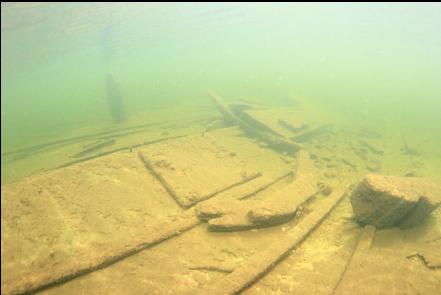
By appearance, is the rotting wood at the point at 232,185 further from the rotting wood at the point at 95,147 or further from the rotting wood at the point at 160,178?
the rotting wood at the point at 95,147

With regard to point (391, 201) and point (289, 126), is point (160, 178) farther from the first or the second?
point (289, 126)

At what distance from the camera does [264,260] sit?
4047 mm

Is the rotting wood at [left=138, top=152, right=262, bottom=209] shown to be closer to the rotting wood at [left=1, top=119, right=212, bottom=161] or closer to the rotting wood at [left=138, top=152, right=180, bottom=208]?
the rotting wood at [left=138, top=152, right=180, bottom=208]

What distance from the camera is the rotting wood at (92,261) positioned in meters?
3.56

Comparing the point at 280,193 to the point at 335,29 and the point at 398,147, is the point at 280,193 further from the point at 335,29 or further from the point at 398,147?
the point at 335,29

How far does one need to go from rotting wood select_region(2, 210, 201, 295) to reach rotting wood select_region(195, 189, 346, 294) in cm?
121

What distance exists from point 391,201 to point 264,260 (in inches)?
83.8

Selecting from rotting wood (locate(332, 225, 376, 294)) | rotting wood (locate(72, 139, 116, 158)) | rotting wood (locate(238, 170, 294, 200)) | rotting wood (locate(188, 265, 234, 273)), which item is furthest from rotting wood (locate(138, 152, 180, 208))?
rotting wood (locate(72, 139, 116, 158))

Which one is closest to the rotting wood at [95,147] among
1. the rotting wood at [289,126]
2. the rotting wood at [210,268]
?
the rotting wood at [289,126]

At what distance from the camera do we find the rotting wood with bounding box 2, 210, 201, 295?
11.7ft

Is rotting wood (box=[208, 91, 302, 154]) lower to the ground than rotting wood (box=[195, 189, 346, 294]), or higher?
lower

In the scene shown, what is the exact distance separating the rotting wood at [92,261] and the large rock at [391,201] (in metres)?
2.68

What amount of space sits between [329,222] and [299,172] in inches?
74.6

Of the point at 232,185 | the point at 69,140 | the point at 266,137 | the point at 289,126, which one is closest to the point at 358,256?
the point at 232,185
